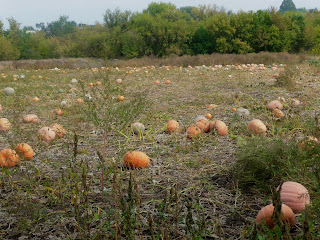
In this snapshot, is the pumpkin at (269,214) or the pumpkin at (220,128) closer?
the pumpkin at (269,214)

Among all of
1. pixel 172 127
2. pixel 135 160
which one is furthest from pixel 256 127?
pixel 135 160

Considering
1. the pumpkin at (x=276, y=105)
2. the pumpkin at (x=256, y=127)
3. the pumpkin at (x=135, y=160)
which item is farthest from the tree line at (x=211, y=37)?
the pumpkin at (x=135, y=160)

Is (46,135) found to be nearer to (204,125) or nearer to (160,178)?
(160,178)

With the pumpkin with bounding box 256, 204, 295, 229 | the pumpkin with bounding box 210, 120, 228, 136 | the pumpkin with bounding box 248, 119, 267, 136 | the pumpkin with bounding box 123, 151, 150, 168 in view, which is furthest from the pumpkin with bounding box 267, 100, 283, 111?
the pumpkin with bounding box 256, 204, 295, 229

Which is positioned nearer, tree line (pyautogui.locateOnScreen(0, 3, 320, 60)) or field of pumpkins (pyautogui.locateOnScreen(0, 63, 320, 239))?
field of pumpkins (pyautogui.locateOnScreen(0, 63, 320, 239))

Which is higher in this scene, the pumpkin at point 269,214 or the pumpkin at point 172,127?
the pumpkin at point 172,127

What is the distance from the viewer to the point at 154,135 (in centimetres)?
424

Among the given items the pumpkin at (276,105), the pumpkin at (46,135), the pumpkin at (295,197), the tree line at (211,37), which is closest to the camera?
the pumpkin at (295,197)

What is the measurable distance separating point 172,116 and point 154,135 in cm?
117

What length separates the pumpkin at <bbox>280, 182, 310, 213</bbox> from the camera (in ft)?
6.98

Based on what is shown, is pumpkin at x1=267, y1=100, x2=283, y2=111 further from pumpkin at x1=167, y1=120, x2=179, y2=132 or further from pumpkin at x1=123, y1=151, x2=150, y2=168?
pumpkin at x1=123, y1=151, x2=150, y2=168

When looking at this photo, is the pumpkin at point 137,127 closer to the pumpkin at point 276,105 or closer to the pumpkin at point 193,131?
the pumpkin at point 193,131

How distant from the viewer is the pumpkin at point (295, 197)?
213 cm

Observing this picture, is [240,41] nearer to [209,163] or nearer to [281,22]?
[281,22]
